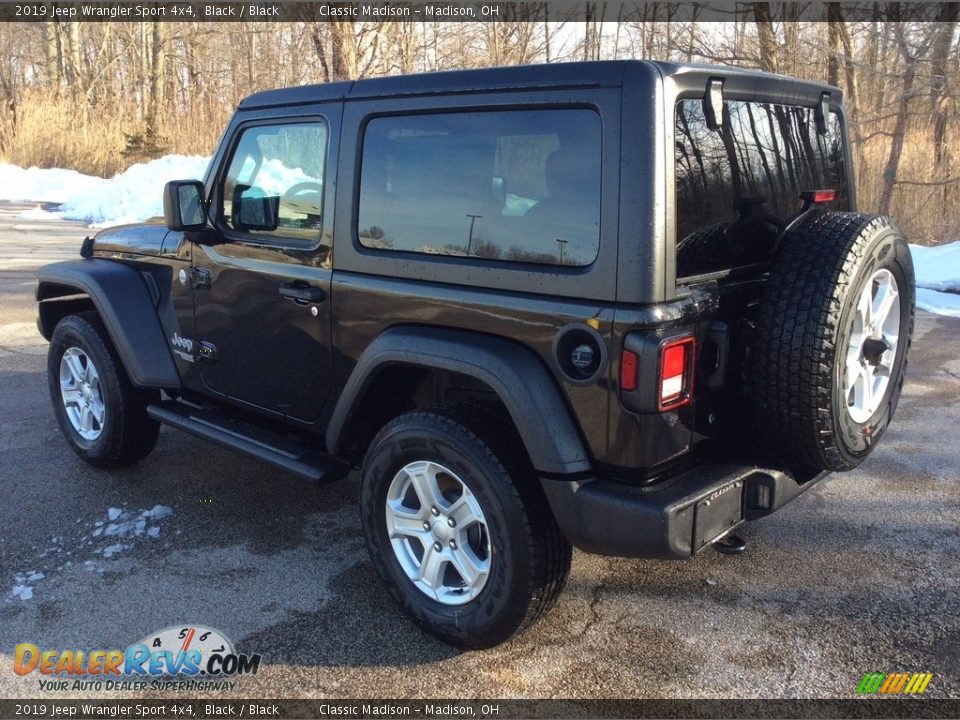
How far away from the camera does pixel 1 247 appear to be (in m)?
12.8

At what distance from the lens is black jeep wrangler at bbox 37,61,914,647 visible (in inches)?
100

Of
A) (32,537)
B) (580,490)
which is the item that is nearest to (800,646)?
(580,490)

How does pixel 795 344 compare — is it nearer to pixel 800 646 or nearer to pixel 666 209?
pixel 666 209

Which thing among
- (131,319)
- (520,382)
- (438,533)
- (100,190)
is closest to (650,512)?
(520,382)

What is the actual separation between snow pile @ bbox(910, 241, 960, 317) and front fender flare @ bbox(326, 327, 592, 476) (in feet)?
24.4

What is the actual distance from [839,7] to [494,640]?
1370cm

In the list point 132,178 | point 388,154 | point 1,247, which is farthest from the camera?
point 132,178

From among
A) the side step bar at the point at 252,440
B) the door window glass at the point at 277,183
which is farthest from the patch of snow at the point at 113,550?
the door window glass at the point at 277,183

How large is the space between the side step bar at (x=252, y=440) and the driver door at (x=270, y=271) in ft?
0.41

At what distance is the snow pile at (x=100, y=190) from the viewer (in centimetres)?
1675

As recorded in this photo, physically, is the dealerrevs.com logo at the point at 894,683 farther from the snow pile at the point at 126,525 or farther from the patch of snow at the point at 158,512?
the patch of snow at the point at 158,512

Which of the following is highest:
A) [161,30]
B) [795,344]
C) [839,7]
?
[161,30]

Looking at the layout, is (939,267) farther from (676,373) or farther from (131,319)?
(131,319)

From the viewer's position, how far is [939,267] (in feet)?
32.7
